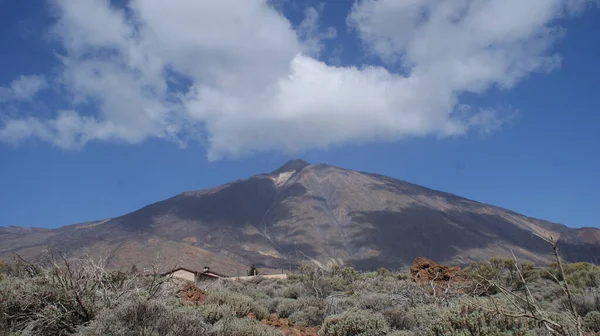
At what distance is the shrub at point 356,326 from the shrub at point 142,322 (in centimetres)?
365

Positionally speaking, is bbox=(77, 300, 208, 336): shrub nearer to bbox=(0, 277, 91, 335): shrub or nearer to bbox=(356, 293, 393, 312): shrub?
bbox=(0, 277, 91, 335): shrub

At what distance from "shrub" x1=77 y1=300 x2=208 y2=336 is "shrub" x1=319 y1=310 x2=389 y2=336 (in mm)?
3647

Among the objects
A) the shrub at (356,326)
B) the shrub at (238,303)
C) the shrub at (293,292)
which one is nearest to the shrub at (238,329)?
the shrub at (356,326)

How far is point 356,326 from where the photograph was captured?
8.94 meters

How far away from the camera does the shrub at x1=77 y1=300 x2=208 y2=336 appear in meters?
5.70

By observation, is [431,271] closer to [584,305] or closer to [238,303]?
[584,305]

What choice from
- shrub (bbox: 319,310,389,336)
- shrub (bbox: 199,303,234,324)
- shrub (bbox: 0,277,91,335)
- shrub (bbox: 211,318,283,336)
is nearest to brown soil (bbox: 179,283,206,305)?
shrub (bbox: 199,303,234,324)

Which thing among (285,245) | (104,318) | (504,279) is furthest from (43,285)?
(285,245)

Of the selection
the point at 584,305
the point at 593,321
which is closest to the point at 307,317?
the point at 593,321

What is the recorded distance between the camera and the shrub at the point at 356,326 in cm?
886

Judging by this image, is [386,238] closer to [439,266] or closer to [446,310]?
[439,266]

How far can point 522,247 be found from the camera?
173000 millimetres

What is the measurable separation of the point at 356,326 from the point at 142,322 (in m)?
4.61

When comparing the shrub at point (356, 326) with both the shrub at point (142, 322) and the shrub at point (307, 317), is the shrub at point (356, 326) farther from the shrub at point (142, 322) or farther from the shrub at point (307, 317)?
the shrub at point (142, 322)
